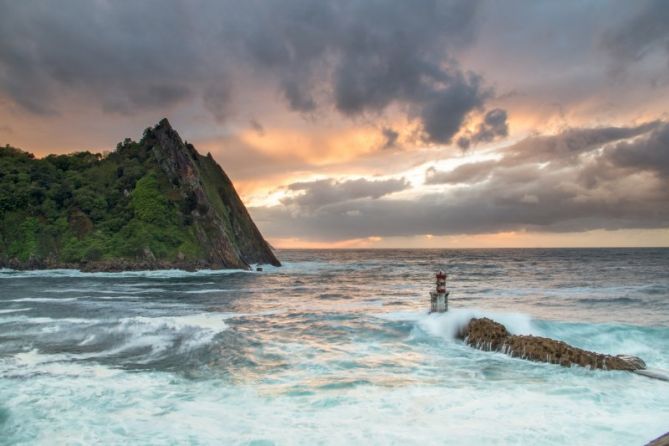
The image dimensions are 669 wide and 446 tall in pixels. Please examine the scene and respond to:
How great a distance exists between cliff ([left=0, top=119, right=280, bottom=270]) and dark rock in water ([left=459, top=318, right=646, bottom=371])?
203 feet

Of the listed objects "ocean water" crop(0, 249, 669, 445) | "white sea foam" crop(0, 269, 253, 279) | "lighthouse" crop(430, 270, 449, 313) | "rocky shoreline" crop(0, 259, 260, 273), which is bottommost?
"white sea foam" crop(0, 269, 253, 279)

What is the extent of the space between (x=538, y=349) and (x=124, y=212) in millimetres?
81279

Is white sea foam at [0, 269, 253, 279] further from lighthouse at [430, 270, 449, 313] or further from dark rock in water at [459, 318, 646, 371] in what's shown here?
dark rock in water at [459, 318, 646, 371]

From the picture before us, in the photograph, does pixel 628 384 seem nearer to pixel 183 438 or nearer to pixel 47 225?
pixel 183 438

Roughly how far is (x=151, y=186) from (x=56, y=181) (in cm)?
2038

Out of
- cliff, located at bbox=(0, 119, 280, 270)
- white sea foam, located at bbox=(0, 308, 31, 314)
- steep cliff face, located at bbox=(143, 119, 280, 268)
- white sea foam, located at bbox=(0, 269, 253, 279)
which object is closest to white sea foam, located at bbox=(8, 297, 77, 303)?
white sea foam, located at bbox=(0, 308, 31, 314)

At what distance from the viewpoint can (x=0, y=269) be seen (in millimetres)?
69062

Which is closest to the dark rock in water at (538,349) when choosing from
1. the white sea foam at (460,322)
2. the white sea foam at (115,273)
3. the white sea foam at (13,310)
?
the white sea foam at (460,322)

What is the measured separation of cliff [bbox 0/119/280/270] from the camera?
72.8m

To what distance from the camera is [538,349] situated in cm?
1489

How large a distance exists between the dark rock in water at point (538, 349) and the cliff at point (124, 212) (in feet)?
203

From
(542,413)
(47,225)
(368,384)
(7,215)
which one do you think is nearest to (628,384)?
(542,413)

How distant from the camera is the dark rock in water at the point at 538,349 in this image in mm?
13867

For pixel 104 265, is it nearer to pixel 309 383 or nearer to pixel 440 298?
pixel 440 298
